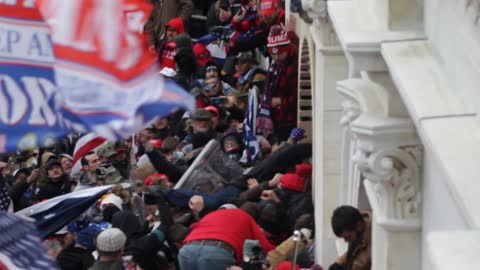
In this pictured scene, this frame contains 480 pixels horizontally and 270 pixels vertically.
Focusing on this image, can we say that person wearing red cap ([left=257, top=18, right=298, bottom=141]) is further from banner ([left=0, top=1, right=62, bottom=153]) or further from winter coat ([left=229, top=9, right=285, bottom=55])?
banner ([left=0, top=1, right=62, bottom=153])

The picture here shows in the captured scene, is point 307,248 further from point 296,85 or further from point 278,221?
point 296,85

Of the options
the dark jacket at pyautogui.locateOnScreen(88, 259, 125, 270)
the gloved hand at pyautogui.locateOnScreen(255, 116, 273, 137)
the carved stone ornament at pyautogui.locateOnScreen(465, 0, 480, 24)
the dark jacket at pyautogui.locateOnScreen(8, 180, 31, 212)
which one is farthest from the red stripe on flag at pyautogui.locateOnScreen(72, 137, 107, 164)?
the carved stone ornament at pyautogui.locateOnScreen(465, 0, 480, 24)

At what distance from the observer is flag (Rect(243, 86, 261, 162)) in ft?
57.4

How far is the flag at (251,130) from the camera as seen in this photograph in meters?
17.5

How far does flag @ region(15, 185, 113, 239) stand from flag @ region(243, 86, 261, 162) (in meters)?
4.25

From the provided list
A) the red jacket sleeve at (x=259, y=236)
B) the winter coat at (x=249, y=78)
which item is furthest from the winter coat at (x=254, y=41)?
the red jacket sleeve at (x=259, y=236)

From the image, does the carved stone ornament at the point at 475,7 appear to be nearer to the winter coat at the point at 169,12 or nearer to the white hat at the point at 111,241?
the white hat at the point at 111,241

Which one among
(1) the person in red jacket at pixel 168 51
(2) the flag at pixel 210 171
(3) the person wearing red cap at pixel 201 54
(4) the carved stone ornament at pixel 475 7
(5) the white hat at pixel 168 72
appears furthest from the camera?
(3) the person wearing red cap at pixel 201 54

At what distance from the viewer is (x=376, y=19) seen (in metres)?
Answer: 9.73

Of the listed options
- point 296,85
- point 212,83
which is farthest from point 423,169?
point 212,83

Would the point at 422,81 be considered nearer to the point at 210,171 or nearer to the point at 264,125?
the point at 210,171

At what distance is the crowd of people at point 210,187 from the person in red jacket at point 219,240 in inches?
0.4

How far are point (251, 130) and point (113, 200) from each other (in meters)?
2.86

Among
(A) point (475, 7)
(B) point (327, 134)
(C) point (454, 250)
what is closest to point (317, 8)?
(B) point (327, 134)
